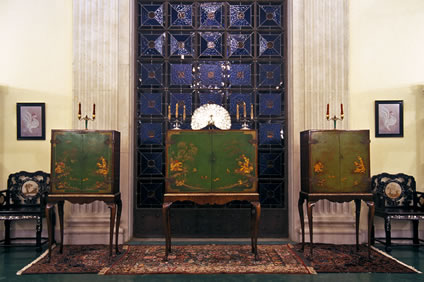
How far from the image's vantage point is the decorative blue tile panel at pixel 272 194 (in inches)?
235

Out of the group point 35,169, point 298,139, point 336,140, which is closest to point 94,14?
point 35,169

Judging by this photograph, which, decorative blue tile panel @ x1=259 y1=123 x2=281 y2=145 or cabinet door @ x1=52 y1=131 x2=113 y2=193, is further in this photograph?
decorative blue tile panel @ x1=259 y1=123 x2=281 y2=145

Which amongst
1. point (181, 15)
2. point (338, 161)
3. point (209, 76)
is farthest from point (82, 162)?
point (338, 161)

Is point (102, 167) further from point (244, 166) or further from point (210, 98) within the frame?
point (210, 98)

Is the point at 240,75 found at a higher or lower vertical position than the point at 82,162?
higher

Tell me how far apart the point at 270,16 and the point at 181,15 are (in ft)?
4.76

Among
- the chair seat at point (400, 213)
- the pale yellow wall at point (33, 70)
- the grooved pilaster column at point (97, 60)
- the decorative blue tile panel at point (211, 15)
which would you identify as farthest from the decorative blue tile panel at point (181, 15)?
the chair seat at point (400, 213)

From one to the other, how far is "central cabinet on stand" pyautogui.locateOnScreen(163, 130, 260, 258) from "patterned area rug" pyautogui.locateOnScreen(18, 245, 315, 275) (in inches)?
11.8

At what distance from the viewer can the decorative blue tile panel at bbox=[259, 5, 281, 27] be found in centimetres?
607

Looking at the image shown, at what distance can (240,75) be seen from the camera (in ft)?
19.8

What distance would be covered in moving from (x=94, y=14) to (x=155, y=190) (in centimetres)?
289

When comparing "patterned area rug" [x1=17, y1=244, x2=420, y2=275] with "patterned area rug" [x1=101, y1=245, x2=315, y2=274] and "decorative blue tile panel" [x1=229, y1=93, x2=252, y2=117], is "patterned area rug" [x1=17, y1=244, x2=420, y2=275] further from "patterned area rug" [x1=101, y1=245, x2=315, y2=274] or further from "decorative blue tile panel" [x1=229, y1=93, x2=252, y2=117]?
"decorative blue tile panel" [x1=229, y1=93, x2=252, y2=117]

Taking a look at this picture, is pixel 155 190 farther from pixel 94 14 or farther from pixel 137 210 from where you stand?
pixel 94 14

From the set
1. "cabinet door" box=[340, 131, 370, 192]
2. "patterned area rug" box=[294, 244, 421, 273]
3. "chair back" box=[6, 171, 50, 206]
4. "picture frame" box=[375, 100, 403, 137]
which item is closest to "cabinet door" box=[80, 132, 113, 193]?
"chair back" box=[6, 171, 50, 206]
